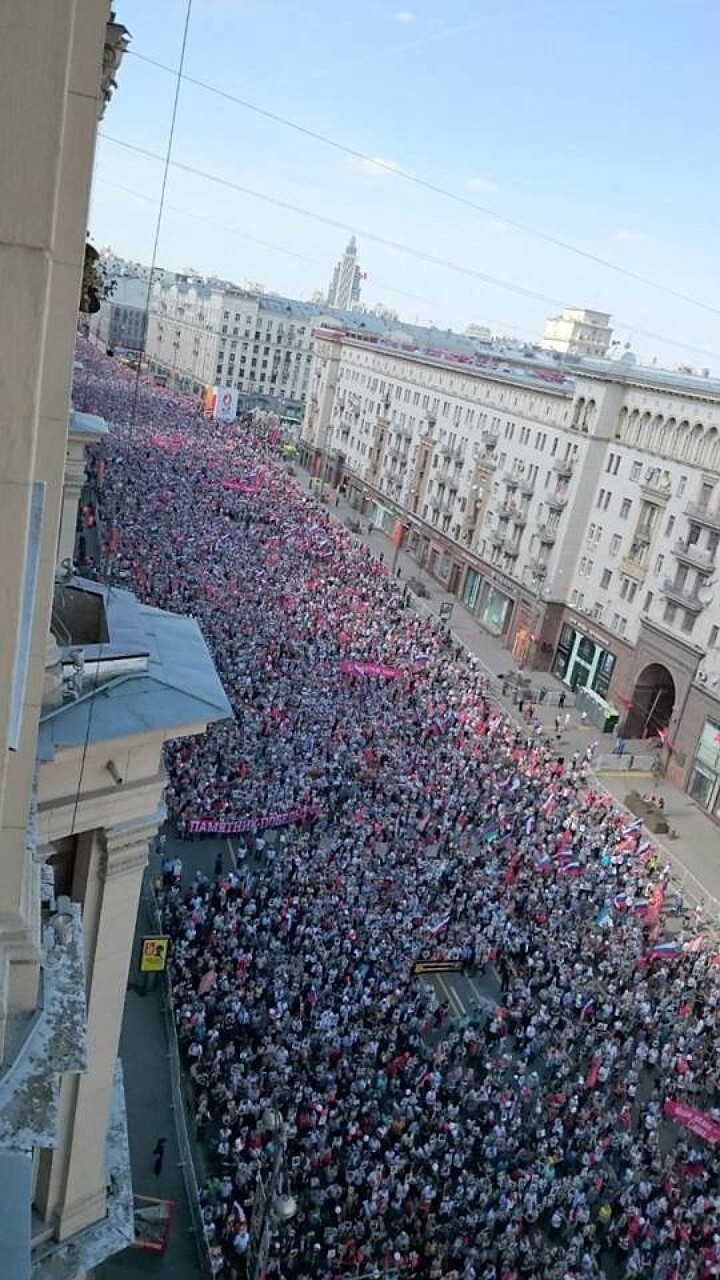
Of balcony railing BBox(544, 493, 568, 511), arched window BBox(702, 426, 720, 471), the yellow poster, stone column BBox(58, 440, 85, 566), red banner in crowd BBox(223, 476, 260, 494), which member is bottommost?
the yellow poster

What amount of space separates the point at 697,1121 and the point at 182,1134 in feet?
30.8

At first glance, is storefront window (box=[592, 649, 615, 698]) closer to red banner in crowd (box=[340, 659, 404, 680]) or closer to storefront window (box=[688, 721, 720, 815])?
storefront window (box=[688, 721, 720, 815])

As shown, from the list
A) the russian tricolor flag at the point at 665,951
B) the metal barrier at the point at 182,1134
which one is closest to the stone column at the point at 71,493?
the metal barrier at the point at 182,1134

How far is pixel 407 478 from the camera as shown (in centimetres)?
7188

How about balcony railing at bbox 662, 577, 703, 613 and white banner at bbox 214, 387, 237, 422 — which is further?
white banner at bbox 214, 387, 237, 422

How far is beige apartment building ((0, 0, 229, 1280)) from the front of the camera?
3629mm

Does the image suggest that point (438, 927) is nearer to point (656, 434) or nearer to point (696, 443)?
point (696, 443)

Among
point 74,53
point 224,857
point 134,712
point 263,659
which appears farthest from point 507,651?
point 74,53

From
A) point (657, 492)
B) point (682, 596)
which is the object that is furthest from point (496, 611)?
point (682, 596)

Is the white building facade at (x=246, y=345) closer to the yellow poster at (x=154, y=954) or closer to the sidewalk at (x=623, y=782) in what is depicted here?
the sidewalk at (x=623, y=782)

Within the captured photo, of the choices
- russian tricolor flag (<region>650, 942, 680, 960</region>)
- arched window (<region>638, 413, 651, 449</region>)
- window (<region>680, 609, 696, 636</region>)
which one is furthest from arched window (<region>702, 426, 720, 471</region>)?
russian tricolor flag (<region>650, 942, 680, 960</region>)

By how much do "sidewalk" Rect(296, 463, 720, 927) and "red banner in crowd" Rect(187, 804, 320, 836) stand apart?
12187mm

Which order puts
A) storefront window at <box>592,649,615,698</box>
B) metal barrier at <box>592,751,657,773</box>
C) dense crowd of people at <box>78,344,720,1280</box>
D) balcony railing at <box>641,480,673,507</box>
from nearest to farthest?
1. dense crowd of people at <box>78,344,720,1280</box>
2. metal barrier at <box>592,751,657,773</box>
3. balcony railing at <box>641,480,673,507</box>
4. storefront window at <box>592,649,615,698</box>

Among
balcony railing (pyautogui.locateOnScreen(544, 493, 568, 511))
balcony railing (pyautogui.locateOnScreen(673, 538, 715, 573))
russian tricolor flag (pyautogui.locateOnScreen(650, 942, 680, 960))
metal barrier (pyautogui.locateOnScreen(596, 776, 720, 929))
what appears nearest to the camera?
russian tricolor flag (pyautogui.locateOnScreen(650, 942, 680, 960))
